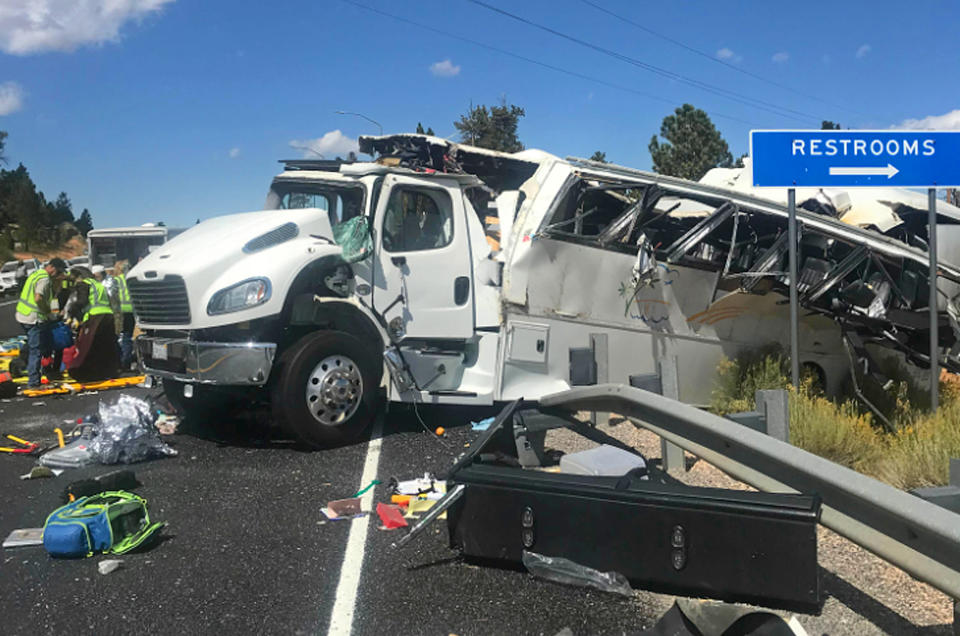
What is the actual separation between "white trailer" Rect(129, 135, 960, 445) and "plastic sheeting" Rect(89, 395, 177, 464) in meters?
0.44

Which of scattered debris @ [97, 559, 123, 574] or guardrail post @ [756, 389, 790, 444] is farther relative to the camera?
guardrail post @ [756, 389, 790, 444]

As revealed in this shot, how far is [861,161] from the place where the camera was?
607cm

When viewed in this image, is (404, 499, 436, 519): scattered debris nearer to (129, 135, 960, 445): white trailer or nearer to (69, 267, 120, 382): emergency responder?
(129, 135, 960, 445): white trailer

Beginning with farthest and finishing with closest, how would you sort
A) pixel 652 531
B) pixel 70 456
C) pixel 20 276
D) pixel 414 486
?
1. pixel 20 276
2. pixel 70 456
3. pixel 414 486
4. pixel 652 531

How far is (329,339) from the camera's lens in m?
6.41

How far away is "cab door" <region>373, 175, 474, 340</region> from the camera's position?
6.91m

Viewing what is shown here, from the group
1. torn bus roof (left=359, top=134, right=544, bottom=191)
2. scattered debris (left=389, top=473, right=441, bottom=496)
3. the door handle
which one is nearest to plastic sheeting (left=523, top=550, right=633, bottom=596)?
scattered debris (left=389, top=473, right=441, bottom=496)

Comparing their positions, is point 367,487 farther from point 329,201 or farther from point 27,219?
point 27,219

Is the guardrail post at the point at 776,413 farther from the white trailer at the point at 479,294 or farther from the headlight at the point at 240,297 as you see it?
the headlight at the point at 240,297

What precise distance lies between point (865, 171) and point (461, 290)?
355 cm

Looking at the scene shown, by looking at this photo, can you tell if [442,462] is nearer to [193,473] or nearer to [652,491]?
[193,473]

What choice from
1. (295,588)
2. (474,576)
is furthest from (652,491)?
(295,588)

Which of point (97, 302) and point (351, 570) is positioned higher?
point (97, 302)

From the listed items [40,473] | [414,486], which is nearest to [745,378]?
[414,486]
